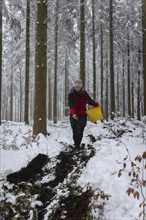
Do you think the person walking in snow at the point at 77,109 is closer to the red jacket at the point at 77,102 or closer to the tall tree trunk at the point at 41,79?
the red jacket at the point at 77,102

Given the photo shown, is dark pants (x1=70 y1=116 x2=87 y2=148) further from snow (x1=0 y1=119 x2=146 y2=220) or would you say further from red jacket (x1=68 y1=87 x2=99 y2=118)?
snow (x1=0 y1=119 x2=146 y2=220)

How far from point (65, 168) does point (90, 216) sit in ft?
7.23

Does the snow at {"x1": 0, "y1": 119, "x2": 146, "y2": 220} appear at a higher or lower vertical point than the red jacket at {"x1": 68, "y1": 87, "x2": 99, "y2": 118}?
lower

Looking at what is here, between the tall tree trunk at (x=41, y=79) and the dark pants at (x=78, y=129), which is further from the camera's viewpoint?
the tall tree trunk at (x=41, y=79)

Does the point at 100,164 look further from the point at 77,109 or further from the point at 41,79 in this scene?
the point at 41,79

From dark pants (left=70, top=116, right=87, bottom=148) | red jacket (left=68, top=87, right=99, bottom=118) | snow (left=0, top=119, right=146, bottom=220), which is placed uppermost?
red jacket (left=68, top=87, right=99, bottom=118)

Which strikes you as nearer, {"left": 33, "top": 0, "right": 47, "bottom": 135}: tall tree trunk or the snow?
the snow

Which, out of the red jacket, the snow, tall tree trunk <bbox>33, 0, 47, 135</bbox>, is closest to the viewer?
the snow

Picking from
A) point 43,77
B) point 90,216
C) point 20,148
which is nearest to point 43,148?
point 20,148

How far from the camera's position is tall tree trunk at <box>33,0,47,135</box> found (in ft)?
30.6

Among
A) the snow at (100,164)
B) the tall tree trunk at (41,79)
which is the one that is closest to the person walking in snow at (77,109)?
the snow at (100,164)

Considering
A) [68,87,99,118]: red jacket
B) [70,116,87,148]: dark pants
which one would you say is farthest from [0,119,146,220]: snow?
[68,87,99,118]: red jacket

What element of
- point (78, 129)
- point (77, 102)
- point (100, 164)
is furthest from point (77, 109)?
point (100, 164)

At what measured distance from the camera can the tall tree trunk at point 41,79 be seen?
367 inches
